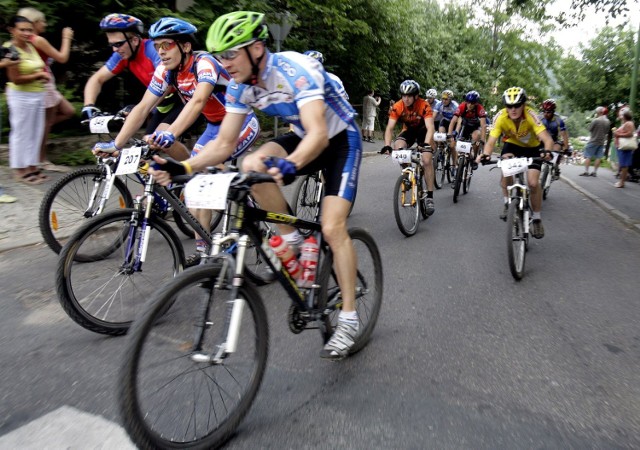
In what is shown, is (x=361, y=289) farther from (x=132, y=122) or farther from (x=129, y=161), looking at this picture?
(x=132, y=122)

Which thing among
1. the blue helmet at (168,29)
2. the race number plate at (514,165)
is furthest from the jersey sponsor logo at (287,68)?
the race number plate at (514,165)

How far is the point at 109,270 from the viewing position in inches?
148

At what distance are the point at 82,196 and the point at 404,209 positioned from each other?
3803mm

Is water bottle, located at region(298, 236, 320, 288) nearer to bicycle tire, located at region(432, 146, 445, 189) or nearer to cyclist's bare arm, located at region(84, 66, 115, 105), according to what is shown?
cyclist's bare arm, located at region(84, 66, 115, 105)

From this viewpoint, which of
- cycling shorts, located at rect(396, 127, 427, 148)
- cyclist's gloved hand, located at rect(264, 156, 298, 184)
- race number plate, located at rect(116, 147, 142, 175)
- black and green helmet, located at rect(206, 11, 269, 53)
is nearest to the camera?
cyclist's gloved hand, located at rect(264, 156, 298, 184)

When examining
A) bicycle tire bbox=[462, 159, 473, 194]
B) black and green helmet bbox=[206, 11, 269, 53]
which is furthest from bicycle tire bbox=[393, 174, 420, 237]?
black and green helmet bbox=[206, 11, 269, 53]

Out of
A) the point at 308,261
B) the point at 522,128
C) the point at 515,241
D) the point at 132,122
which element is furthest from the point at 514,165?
the point at 132,122

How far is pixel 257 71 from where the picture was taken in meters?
2.90

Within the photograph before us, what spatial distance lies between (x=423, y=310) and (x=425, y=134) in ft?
13.6

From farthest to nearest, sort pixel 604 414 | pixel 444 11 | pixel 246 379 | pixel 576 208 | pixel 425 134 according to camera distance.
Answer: pixel 444 11 → pixel 576 208 → pixel 425 134 → pixel 604 414 → pixel 246 379

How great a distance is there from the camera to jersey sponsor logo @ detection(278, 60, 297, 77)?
291cm

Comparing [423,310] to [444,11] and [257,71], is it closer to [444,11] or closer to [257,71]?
[257,71]

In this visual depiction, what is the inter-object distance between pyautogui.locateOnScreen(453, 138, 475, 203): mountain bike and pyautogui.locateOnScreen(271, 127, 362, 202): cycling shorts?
17.5ft

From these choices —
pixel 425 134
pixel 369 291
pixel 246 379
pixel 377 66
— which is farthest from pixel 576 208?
pixel 377 66
